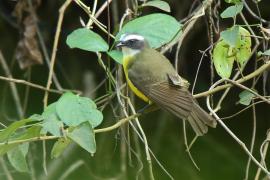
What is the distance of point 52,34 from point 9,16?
0.25 m

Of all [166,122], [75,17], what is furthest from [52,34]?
[166,122]

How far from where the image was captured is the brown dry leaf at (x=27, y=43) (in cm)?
281

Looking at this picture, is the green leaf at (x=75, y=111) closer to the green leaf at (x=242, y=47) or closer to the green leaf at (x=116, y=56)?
the green leaf at (x=116, y=56)

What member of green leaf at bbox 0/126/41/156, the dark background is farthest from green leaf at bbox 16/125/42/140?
the dark background

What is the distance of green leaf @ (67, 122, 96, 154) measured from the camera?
5.01 ft

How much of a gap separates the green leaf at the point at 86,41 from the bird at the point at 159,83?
0.27 metres

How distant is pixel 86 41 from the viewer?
173cm

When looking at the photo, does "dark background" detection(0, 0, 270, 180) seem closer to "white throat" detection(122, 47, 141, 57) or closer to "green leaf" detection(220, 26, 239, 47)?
"white throat" detection(122, 47, 141, 57)

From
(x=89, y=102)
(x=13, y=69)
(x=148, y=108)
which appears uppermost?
(x=89, y=102)

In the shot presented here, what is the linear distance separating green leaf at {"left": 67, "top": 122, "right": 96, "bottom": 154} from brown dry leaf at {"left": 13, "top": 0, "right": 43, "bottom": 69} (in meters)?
1.30

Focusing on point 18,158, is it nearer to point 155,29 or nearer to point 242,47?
point 155,29

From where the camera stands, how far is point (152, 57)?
2.22 metres

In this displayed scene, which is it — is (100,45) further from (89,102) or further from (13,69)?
(13,69)

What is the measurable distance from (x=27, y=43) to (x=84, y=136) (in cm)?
135
